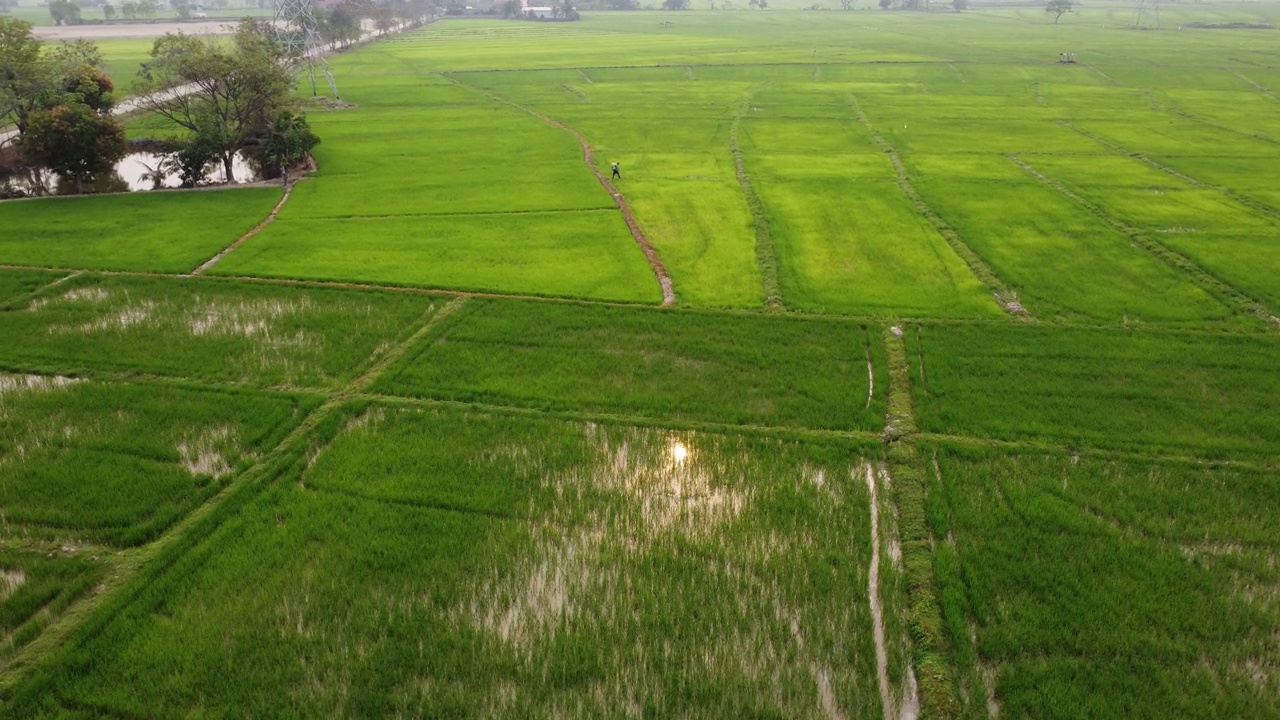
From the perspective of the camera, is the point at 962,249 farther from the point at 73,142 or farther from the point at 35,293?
the point at 73,142

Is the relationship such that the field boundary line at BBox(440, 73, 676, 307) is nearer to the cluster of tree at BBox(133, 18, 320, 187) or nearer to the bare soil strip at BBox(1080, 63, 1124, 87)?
the cluster of tree at BBox(133, 18, 320, 187)

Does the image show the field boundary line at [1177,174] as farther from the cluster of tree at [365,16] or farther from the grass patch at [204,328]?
the cluster of tree at [365,16]

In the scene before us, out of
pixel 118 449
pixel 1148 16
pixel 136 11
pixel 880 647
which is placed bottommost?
pixel 880 647

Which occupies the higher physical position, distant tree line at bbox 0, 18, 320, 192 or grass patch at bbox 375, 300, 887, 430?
distant tree line at bbox 0, 18, 320, 192

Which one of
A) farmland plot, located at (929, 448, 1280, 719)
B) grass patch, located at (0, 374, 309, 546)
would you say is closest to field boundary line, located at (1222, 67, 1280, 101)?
farmland plot, located at (929, 448, 1280, 719)

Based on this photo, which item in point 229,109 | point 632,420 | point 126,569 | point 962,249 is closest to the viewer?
point 126,569

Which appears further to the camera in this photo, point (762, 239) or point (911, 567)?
point (762, 239)

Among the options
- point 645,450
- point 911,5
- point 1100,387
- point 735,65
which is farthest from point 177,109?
point 911,5

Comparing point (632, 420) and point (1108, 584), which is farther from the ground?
point (632, 420)
